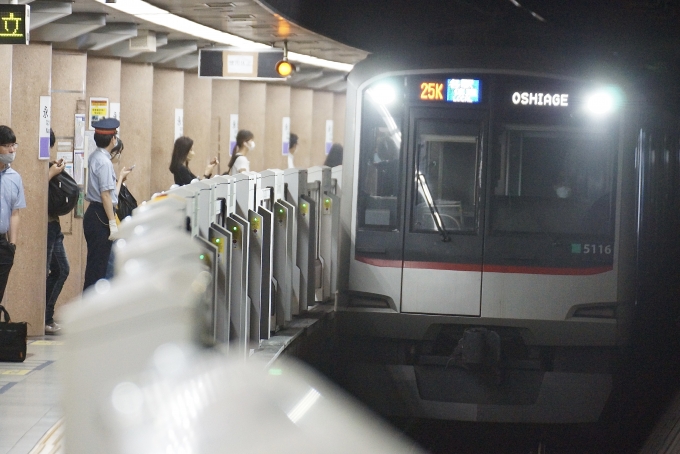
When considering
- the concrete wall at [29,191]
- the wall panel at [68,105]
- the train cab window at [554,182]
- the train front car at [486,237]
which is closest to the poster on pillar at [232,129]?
the wall panel at [68,105]

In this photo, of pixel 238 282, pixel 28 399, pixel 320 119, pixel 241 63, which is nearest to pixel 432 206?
pixel 238 282

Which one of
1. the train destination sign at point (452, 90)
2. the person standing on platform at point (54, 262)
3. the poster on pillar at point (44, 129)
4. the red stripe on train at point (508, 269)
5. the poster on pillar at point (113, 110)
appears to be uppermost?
the train destination sign at point (452, 90)

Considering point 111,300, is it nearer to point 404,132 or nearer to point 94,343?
point 94,343

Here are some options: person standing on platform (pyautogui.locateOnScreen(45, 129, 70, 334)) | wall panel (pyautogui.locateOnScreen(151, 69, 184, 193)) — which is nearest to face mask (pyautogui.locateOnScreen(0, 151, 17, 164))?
person standing on platform (pyautogui.locateOnScreen(45, 129, 70, 334))

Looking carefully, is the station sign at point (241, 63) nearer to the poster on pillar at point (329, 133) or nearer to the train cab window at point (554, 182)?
the train cab window at point (554, 182)

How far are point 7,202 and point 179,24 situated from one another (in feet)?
14.1

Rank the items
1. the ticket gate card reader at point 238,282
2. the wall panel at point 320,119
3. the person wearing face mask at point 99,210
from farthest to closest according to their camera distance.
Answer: the wall panel at point 320,119 → the person wearing face mask at point 99,210 → the ticket gate card reader at point 238,282

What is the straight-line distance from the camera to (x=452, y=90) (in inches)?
297

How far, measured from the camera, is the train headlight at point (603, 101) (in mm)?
7504

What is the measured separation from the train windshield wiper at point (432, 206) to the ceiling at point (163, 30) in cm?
333

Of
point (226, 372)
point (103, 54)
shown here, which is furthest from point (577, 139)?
point (103, 54)

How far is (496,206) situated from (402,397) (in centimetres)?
150

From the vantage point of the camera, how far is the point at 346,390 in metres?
8.19

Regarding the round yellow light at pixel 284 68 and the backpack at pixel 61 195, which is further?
the round yellow light at pixel 284 68
